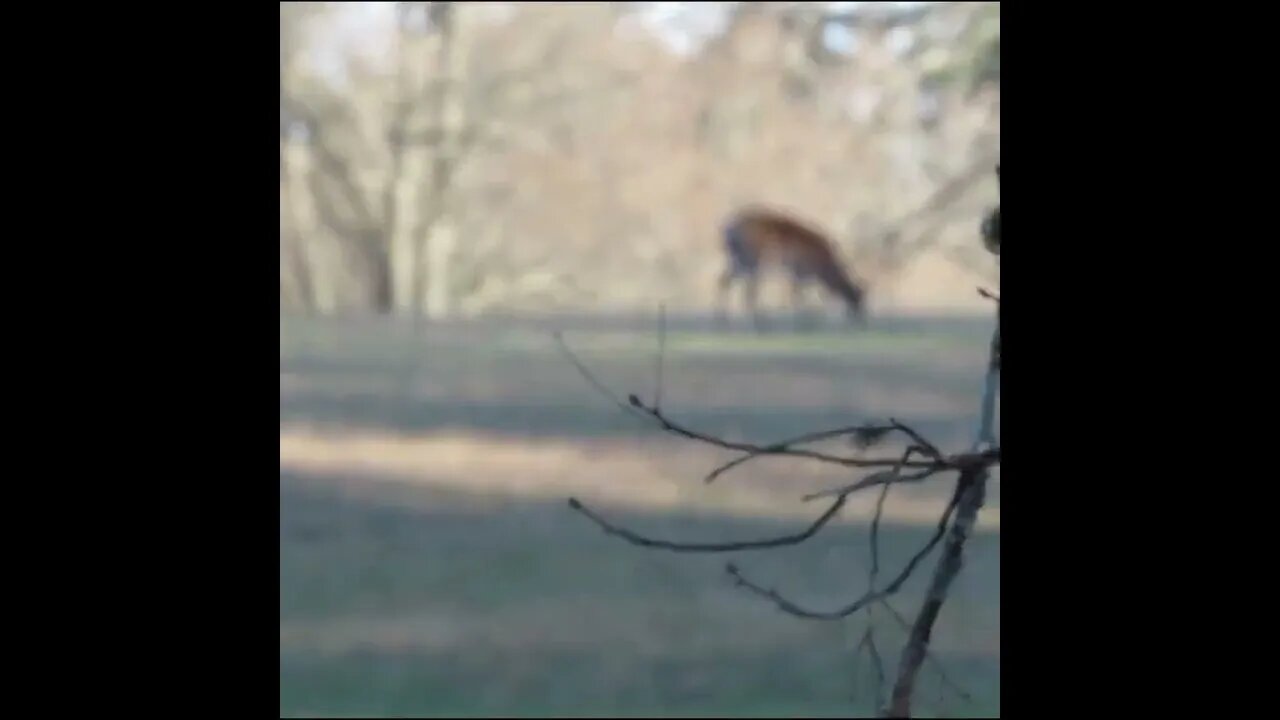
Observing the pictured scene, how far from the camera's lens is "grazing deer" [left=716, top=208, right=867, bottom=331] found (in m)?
2.91

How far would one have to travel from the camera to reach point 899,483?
0.71 m

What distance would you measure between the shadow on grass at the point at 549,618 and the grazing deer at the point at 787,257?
2.07ft

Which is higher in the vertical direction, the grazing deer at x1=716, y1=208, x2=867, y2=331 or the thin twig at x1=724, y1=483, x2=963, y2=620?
the grazing deer at x1=716, y1=208, x2=867, y2=331

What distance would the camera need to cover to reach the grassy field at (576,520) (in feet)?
6.89

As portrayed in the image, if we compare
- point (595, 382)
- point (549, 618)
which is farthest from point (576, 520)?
point (595, 382)

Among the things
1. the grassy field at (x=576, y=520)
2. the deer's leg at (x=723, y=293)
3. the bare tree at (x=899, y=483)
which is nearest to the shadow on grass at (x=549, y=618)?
the grassy field at (x=576, y=520)

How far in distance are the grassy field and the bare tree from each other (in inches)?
33.9

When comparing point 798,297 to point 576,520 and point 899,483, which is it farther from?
point 899,483

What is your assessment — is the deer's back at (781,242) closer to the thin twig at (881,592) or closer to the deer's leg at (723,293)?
the deer's leg at (723,293)

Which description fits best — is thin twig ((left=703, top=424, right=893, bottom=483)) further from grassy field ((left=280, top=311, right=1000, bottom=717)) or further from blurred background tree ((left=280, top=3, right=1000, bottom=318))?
blurred background tree ((left=280, top=3, right=1000, bottom=318))

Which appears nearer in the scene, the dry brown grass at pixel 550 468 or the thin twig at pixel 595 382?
the thin twig at pixel 595 382

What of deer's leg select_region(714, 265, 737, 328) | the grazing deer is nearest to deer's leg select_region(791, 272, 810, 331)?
the grazing deer
